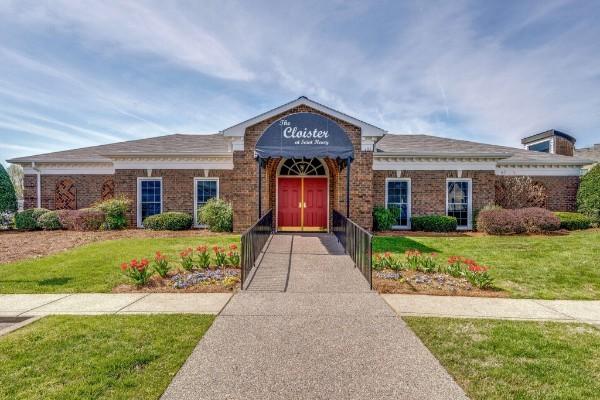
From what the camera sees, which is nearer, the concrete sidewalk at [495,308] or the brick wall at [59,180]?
the concrete sidewalk at [495,308]

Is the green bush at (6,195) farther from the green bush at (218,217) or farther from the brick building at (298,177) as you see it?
the green bush at (218,217)

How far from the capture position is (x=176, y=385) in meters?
3.19

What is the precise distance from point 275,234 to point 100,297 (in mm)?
7794

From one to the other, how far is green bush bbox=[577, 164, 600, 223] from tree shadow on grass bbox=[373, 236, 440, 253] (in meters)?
11.4

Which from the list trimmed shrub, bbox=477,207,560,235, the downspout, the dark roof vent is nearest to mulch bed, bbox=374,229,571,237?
trimmed shrub, bbox=477,207,560,235

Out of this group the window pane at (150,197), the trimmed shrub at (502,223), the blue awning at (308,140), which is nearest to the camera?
the blue awning at (308,140)

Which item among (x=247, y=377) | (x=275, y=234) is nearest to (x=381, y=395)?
(x=247, y=377)

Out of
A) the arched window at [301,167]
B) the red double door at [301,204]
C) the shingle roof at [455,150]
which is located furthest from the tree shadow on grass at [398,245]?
the shingle roof at [455,150]

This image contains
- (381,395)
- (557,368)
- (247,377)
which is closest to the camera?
(381,395)

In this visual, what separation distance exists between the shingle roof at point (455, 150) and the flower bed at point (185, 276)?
11.6 meters

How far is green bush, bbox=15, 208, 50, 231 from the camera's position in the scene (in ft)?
52.6

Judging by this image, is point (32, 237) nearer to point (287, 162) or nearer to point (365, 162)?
point (287, 162)

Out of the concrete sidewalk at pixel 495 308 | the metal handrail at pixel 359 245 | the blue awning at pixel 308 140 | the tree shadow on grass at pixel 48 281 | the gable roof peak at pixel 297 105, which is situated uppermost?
the gable roof peak at pixel 297 105

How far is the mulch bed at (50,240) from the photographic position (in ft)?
33.2
